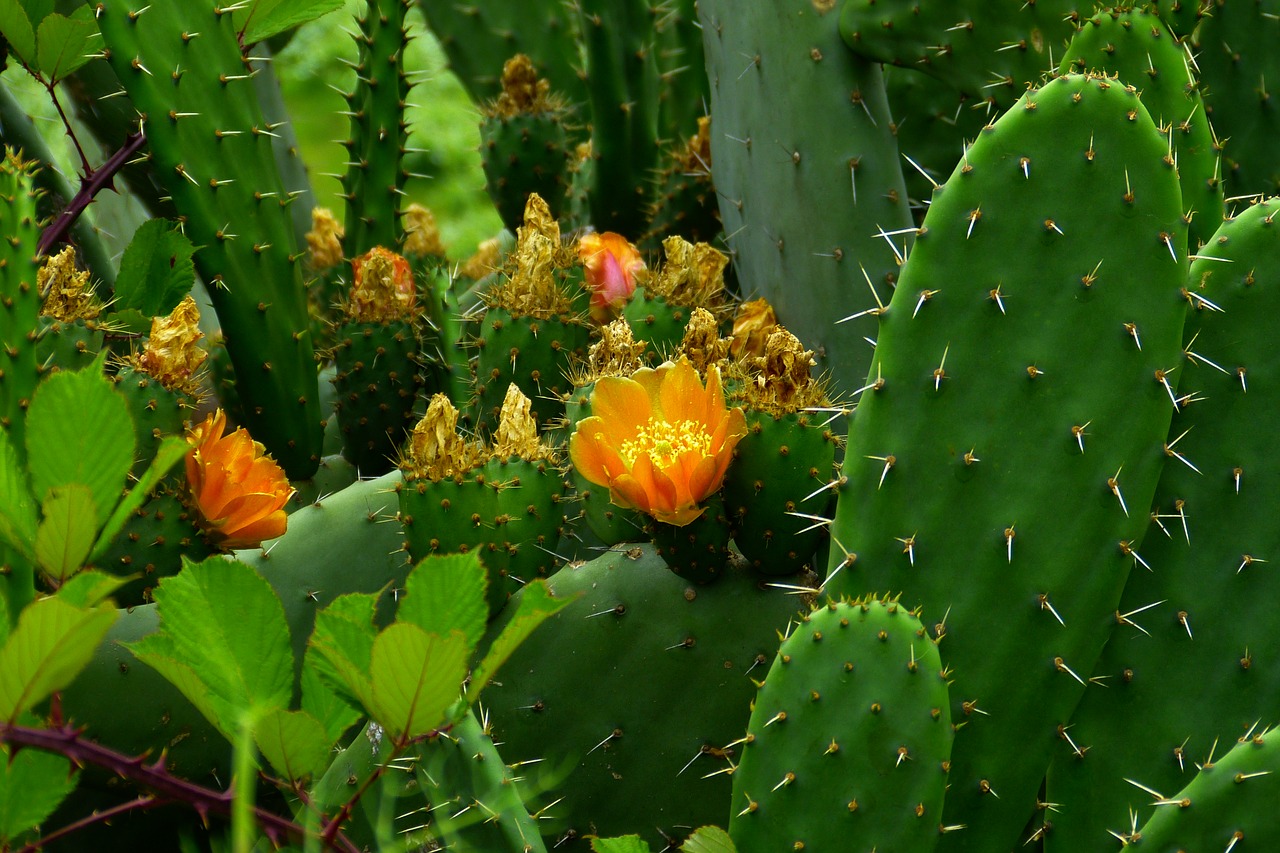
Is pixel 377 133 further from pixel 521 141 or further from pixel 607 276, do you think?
pixel 607 276

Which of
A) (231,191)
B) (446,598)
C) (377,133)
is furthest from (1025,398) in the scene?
(377,133)

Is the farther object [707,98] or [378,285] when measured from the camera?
[707,98]

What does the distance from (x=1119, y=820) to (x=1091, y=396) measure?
372 mm

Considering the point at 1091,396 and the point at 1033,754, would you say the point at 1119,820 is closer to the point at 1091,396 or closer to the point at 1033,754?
the point at 1033,754

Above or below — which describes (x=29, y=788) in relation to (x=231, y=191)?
below

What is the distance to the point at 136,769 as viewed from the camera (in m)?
0.62

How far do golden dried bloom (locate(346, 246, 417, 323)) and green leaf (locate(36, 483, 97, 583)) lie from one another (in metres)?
0.82

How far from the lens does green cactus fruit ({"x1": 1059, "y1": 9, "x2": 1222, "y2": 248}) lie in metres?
1.18

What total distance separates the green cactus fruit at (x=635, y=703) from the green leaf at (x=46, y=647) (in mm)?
588

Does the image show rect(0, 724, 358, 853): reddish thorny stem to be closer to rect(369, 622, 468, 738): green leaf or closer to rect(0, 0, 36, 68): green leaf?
rect(369, 622, 468, 738): green leaf

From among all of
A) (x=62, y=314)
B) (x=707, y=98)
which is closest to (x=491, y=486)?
(x=62, y=314)

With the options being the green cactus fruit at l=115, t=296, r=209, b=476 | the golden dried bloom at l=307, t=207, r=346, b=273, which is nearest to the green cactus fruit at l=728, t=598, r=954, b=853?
the green cactus fruit at l=115, t=296, r=209, b=476

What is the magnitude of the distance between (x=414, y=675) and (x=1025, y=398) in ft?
1.95

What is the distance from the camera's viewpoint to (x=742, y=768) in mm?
906
